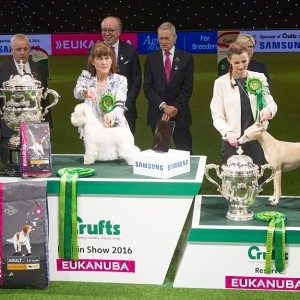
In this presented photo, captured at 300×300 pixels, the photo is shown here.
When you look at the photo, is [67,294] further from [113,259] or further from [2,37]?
[2,37]

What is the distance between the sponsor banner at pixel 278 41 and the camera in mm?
17344

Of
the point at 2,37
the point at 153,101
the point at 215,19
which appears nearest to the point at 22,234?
the point at 153,101

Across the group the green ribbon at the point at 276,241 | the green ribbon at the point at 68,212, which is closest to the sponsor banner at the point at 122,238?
the green ribbon at the point at 68,212

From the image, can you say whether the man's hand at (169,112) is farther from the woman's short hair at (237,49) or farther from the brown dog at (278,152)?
the brown dog at (278,152)

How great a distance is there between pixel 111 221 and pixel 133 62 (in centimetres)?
218

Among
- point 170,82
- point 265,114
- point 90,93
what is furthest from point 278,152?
point 170,82

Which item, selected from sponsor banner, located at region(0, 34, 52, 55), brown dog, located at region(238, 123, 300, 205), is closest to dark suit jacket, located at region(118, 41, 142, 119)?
brown dog, located at region(238, 123, 300, 205)

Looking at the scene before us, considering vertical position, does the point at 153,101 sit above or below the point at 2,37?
below

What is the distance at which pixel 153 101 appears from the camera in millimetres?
6047

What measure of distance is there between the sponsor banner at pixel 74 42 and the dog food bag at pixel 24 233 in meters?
13.9

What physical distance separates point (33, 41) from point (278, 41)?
6218 mm

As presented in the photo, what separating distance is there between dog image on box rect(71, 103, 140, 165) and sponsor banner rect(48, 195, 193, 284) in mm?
467

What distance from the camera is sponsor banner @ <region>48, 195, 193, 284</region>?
4070 millimetres

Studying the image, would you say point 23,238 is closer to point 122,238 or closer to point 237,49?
point 122,238
